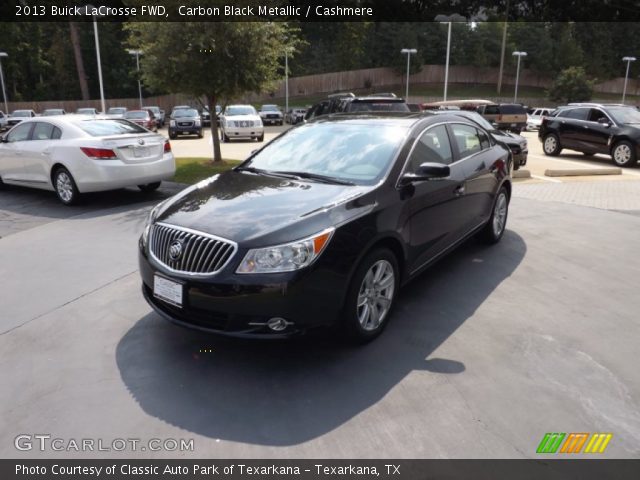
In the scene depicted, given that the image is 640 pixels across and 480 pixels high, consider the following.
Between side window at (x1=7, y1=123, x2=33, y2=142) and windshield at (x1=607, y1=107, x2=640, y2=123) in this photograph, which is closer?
side window at (x1=7, y1=123, x2=33, y2=142)

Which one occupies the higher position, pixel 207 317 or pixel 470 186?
pixel 470 186

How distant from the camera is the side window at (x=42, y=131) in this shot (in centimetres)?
915

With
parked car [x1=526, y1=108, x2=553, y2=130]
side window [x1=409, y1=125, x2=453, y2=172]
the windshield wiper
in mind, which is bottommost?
parked car [x1=526, y1=108, x2=553, y2=130]

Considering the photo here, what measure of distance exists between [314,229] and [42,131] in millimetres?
7827

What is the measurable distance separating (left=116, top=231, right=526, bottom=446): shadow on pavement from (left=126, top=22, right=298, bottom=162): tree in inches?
347

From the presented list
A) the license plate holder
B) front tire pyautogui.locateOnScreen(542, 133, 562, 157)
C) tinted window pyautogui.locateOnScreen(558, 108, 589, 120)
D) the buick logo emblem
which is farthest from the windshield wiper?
front tire pyautogui.locateOnScreen(542, 133, 562, 157)

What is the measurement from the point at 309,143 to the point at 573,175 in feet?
32.9

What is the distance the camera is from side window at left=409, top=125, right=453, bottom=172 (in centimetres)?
461

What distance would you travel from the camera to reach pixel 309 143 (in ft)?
16.5

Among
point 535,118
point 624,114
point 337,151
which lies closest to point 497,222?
point 337,151

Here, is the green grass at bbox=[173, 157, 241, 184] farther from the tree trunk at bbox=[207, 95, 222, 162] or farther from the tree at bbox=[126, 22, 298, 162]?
the tree at bbox=[126, 22, 298, 162]

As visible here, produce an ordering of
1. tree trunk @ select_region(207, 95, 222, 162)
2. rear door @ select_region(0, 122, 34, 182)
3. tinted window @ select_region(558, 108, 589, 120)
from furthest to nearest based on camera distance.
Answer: tinted window @ select_region(558, 108, 589, 120) < tree trunk @ select_region(207, 95, 222, 162) < rear door @ select_region(0, 122, 34, 182)
